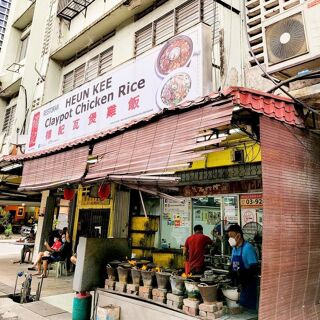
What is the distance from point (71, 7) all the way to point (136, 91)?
7.94 metres

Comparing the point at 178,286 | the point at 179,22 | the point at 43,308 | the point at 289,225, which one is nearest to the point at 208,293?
the point at 178,286

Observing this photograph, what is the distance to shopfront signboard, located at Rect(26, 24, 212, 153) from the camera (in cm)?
638

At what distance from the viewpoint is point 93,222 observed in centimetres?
1244

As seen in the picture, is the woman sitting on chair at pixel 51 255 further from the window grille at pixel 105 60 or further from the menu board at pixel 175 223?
the window grille at pixel 105 60

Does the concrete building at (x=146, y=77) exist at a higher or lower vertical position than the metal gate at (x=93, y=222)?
higher

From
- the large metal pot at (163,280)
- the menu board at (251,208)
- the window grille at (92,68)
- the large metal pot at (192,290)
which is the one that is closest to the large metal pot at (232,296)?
the large metal pot at (192,290)

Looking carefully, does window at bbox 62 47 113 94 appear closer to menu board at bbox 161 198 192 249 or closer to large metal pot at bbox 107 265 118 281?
menu board at bbox 161 198 192 249

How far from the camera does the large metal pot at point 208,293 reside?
4.33 m

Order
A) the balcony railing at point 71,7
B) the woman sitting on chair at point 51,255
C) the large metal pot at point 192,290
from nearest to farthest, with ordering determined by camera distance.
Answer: the large metal pot at point 192,290 < the woman sitting on chair at point 51,255 < the balcony railing at point 71,7

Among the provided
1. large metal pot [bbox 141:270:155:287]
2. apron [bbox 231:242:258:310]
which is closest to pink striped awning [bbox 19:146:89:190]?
large metal pot [bbox 141:270:155:287]

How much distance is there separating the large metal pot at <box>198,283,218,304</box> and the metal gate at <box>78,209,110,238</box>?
760 centimetres

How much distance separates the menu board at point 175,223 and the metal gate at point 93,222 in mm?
2756

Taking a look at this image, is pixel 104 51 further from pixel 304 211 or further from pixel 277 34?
pixel 304 211

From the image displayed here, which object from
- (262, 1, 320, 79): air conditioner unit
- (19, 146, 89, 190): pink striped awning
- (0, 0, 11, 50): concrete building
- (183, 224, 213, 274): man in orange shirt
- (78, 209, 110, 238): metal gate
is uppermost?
(0, 0, 11, 50): concrete building
